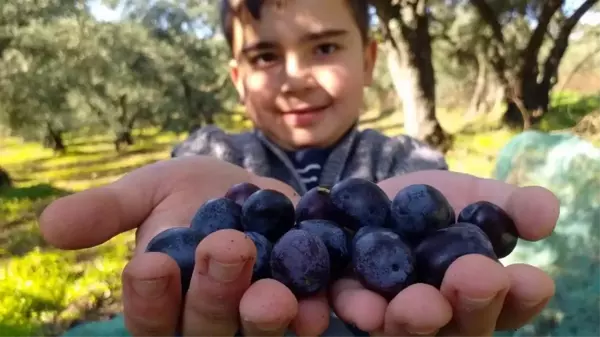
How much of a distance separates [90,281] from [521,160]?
6.97ft

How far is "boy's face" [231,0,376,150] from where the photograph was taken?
1.32m

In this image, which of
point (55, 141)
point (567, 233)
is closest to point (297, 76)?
point (567, 233)

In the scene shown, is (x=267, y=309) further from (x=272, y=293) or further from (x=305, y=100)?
(x=305, y=100)

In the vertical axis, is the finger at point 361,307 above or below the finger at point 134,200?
below

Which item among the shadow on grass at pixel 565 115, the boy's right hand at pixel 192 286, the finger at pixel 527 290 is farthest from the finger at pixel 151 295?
the shadow on grass at pixel 565 115

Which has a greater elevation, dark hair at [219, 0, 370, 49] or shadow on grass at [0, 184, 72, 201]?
dark hair at [219, 0, 370, 49]

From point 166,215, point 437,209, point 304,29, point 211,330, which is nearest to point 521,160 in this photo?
point 304,29

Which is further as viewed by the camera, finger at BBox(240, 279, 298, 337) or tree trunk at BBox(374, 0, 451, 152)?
tree trunk at BBox(374, 0, 451, 152)

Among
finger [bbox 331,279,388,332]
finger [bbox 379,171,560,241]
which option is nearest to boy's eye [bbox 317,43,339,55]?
finger [bbox 379,171,560,241]

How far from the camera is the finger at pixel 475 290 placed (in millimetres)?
665

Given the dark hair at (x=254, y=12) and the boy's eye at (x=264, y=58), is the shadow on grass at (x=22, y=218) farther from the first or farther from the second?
the boy's eye at (x=264, y=58)

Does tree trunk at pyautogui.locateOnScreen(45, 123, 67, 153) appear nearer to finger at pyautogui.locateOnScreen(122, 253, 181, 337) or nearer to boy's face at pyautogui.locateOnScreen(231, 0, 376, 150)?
boy's face at pyautogui.locateOnScreen(231, 0, 376, 150)

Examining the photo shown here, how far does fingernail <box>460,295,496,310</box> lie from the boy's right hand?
0.17 metres

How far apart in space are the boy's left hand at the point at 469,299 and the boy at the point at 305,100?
0.54 meters
